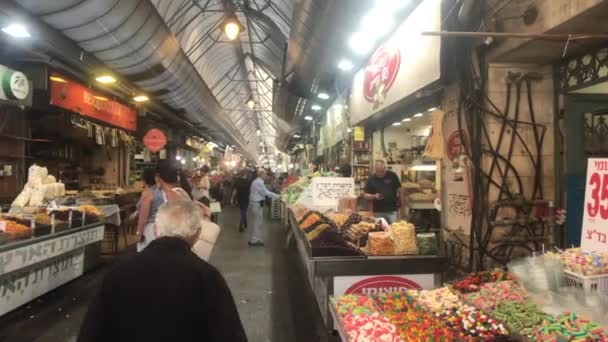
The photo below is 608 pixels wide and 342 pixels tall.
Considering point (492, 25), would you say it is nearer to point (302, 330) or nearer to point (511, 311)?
point (511, 311)

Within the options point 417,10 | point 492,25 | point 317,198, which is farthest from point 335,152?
point 492,25

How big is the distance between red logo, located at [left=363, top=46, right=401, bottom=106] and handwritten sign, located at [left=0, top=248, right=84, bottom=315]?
207 inches

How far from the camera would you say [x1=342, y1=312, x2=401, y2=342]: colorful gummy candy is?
287 cm

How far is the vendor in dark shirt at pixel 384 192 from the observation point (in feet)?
24.4

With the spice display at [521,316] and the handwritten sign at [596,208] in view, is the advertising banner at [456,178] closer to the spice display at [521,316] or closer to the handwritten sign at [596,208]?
the handwritten sign at [596,208]

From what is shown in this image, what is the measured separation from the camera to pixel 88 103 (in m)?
9.48

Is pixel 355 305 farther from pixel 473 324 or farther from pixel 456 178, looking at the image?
pixel 456 178

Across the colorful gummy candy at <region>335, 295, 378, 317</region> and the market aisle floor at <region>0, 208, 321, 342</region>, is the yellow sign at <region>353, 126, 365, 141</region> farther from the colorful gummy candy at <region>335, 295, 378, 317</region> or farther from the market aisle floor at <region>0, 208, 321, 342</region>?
the colorful gummy candy at <region>335, 295, 378, 317</region>

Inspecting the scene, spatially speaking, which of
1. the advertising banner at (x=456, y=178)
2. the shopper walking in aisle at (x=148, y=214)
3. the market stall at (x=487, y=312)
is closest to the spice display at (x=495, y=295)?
the market stall at (x=487, y=312)

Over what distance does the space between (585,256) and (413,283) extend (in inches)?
59.7

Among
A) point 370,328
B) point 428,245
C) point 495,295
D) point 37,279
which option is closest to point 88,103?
point 37,279

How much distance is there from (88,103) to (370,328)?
29.1 ft

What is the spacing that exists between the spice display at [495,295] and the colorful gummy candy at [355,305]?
0.75 meters

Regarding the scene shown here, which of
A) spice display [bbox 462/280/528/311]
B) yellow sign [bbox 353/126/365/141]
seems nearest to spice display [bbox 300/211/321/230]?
spice display [bbox 462/280/528/311]
